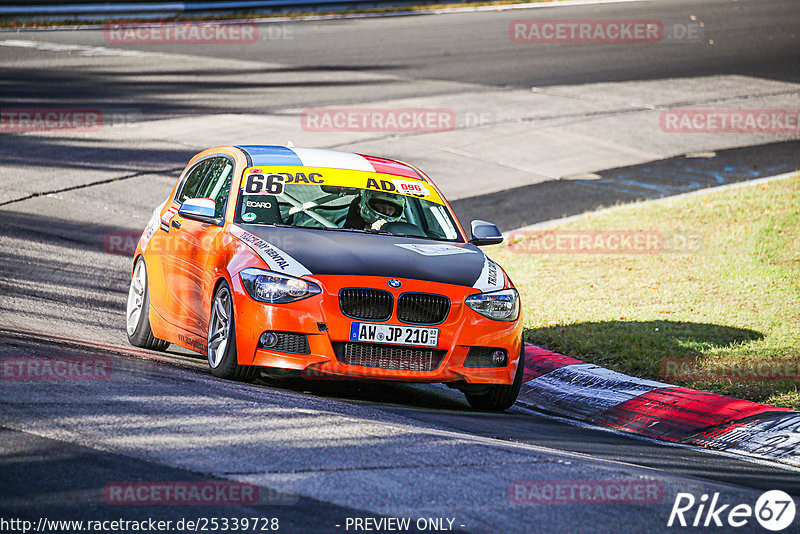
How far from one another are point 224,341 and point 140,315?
1821 mm

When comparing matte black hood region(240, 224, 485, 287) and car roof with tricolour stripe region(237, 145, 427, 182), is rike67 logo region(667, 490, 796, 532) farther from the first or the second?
car roof with tricolour stripe region(237, 145, 427, 182)

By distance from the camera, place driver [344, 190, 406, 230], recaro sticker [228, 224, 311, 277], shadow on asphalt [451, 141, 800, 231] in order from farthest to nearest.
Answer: shadow on asphalt [451, 141, 800, 231], driver [344, 190, 406, 230], recaro sticker [228, 224, 311, 277]

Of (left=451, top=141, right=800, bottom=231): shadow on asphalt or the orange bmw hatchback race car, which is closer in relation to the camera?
the orange bmw hatchback race car

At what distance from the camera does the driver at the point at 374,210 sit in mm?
8852

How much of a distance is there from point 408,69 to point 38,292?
16506mm

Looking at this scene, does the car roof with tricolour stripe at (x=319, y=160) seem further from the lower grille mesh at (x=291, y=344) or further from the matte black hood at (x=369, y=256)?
the lower grille mesh at (x=291, y=344)

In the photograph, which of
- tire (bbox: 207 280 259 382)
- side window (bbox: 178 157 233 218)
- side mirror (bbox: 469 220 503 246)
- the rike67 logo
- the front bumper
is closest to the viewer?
the rike67 logo

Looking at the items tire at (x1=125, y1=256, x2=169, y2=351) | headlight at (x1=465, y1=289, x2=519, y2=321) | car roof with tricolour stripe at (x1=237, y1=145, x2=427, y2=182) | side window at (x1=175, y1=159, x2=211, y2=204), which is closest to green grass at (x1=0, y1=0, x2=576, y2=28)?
side window at (x1=175, y1=159, x2=211, y2=204)

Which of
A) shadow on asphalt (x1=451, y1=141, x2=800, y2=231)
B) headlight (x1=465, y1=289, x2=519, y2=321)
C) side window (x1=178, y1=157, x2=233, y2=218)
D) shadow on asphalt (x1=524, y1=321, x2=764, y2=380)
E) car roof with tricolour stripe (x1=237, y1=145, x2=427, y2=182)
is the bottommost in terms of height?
shadow on asphalt (x1=524, y1=321, x2=764, y2=380)

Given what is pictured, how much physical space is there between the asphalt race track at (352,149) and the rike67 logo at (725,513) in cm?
8

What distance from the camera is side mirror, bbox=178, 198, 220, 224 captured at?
336 inches

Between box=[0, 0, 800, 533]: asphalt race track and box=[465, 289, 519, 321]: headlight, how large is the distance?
730 mm

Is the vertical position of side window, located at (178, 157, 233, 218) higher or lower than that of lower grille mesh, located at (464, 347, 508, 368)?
higher

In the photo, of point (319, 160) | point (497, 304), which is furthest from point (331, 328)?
point (319, 160)
